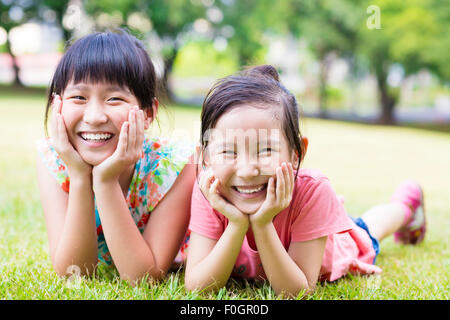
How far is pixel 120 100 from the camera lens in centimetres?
251

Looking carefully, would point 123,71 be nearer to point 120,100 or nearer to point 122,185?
point 120,100

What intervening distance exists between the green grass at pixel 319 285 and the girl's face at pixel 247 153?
34 centimetres

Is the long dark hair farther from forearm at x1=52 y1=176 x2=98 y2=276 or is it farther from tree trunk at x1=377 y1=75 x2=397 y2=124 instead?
tree trunk at x1=377 y1=75 x2=397 y2=124

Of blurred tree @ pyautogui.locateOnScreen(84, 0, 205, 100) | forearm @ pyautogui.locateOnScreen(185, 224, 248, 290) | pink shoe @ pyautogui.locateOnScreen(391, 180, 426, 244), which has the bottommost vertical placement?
pink shoe @ pyautogui.locateOnScreen(391, 180, 426, 244)

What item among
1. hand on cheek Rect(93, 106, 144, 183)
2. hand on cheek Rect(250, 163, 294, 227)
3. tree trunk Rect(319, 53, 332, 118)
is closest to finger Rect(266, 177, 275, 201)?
hand on cheek Rect(250, 163, 294, 227)

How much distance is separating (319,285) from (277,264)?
50 cm

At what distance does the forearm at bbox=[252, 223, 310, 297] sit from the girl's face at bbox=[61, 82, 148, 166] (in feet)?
2.57

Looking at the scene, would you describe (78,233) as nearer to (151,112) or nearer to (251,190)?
(151,112)

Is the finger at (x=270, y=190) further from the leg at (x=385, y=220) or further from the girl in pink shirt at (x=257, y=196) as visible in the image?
the leg at (x=385, y=220)

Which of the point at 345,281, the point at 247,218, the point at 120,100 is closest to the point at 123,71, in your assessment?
the point at 120,100

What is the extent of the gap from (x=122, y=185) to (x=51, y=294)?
0.70m

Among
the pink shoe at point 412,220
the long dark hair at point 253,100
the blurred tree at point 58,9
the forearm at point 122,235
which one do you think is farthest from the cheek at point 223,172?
the blurred tree at point 58,9

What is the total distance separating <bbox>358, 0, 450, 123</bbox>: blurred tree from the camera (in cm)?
2017

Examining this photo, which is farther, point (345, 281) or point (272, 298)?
point (345, 281)
